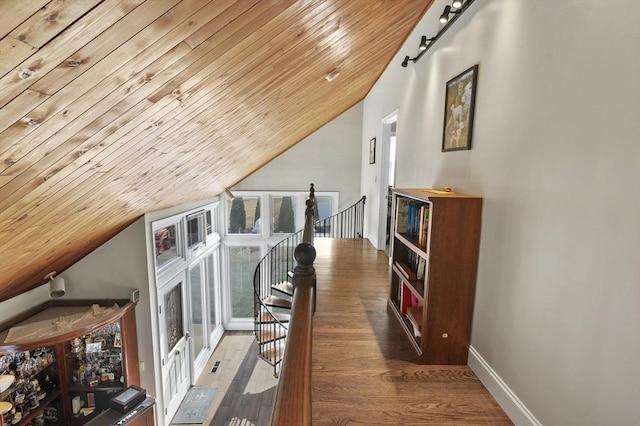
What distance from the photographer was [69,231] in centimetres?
288

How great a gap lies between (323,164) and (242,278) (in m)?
3.68

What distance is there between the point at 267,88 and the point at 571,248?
2273 millimetres

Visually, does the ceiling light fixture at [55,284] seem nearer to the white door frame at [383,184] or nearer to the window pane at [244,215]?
the window pane at [244,215]

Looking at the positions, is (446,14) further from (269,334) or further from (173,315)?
(173,315)

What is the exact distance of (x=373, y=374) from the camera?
81.1 inches

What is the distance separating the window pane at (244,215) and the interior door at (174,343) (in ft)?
8.60

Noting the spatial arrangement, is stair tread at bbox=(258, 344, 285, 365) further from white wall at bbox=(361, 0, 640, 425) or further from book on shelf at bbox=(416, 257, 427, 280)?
white wall at bbox=(361, 0, 640, 425)

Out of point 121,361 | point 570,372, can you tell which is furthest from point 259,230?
point 570,372

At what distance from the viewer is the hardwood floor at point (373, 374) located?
1740mm

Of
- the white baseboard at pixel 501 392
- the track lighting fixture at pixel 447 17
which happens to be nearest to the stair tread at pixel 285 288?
the white baseboard at pixel 501 392

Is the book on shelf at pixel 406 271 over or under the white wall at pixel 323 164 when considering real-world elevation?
under

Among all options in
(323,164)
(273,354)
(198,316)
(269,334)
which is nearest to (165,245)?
(198,316)

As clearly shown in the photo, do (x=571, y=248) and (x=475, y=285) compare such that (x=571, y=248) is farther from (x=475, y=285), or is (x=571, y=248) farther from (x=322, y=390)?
(x=322, y=390)

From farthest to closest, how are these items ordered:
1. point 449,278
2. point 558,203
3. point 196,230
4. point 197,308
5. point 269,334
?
point 197,308
point 196,230
point 269,334
point 449,278
point 558,203
